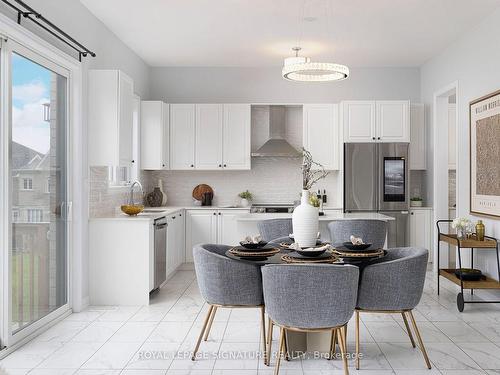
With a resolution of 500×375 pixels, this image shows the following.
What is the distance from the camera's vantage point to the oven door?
6.89 m

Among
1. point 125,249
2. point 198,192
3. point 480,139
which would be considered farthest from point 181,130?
point 480,139

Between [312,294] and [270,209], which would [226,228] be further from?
[312,294]

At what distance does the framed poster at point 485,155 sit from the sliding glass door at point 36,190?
409 centimetres

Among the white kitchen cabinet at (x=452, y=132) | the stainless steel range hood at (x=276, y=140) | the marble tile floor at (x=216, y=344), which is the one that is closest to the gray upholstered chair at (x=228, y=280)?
the marble tile floor at (x=216, y=344)

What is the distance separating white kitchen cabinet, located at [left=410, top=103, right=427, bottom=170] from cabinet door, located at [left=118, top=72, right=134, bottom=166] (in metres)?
4.04

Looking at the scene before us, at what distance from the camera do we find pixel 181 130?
7266 millimetres

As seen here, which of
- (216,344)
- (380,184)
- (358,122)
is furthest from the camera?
(358,122)

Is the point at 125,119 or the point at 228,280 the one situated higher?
the point at 125,119

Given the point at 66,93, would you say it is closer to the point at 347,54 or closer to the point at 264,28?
the point at 264,28

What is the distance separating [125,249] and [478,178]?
371cm

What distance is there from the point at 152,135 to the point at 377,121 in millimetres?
3142

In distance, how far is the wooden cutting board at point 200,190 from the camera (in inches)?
298

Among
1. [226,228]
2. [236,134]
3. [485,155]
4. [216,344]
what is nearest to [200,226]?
[226,228]

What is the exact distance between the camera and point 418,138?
7230 millimetres
